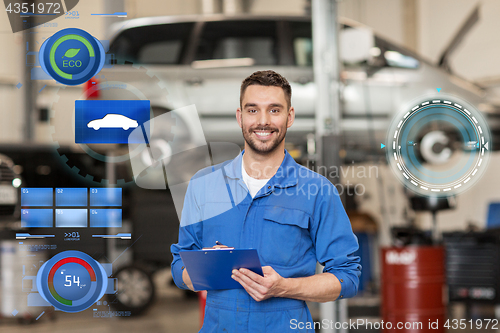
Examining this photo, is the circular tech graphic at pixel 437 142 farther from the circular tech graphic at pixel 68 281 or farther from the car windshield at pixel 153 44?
the circular tech graphic at pixel 68 281

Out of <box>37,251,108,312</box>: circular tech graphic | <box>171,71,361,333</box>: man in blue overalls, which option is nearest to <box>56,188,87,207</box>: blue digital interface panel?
<box>37,251,108,312</box>: circular tech graphic

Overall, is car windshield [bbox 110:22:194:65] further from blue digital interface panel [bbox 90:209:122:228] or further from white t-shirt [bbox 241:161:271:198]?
white t-shirt [bbox 241:161:271:198]

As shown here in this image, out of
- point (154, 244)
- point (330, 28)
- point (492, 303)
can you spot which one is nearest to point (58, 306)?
point (154, 244)

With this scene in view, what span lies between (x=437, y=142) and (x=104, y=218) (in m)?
1.30

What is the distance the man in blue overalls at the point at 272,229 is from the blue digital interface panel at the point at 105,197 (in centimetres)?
33

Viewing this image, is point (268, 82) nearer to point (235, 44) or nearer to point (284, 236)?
point (284, 236)

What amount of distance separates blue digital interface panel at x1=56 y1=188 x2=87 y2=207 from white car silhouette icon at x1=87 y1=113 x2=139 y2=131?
8.6 inches

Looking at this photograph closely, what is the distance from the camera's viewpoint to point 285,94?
48.5 inches

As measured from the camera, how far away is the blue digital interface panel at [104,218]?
1.45 meters

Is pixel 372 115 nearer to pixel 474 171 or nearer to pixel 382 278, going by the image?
pixel 474 171

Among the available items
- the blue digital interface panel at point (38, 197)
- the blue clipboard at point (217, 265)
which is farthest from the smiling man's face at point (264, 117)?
the blue digital interface panel at point (38, 197)

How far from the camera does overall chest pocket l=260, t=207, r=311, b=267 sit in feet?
3.87

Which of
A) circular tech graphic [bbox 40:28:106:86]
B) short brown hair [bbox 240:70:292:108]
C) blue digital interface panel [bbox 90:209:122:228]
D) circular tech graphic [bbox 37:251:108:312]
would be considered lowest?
circular tech graphic [bbox 37:251:108:312]

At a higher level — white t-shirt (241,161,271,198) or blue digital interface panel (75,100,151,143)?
blue digital interface panel (75,100,151,143)
